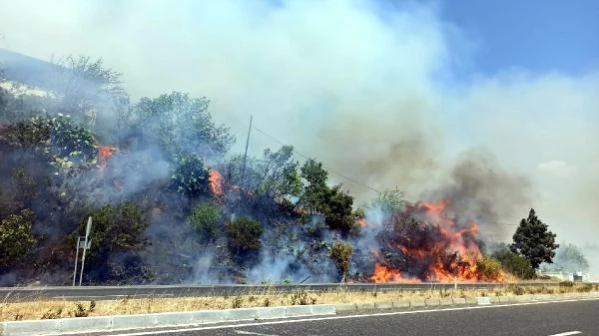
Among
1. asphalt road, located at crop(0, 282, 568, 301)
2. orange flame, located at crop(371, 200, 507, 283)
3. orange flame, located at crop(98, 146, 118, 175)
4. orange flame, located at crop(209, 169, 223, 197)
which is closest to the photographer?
asphalt road, located at crop(0, 282, 568, 301)

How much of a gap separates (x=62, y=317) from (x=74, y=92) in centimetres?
4103

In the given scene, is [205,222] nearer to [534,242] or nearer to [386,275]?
[386,275]

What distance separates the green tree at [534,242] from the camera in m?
70.8

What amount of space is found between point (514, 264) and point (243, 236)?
110 ft

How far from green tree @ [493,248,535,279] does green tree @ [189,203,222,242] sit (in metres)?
33.7

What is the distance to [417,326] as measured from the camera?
30.1ft

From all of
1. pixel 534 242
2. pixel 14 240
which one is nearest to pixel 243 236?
pixel 14 240

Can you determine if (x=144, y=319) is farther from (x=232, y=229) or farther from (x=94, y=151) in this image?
(x=94, y=151)

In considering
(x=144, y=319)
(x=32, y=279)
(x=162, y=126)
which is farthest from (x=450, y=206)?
(x=144, y=319)

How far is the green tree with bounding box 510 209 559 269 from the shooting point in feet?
232

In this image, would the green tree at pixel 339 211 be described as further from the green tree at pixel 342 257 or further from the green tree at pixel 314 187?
the green tree at pixel 342 257

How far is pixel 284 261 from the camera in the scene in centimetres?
→ 3925

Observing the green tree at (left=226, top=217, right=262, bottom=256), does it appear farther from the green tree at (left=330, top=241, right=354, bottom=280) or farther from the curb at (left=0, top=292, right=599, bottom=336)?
the curb at (left=0, top=292, right=599, bottom=336)

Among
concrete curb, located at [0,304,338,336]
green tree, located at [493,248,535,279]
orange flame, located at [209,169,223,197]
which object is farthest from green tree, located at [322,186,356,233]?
concrete curb, located at [0,304,338,336]
